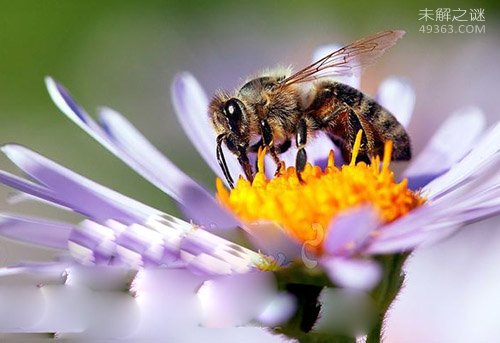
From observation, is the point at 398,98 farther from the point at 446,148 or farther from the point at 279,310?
the point at 279,310

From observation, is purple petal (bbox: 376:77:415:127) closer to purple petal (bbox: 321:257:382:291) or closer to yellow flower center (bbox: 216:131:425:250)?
yellow flower center (bbox: 216:131:425:250)

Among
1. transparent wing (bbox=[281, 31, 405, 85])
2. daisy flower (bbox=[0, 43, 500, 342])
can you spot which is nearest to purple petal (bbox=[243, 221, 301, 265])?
daisy flower (bbox=[0, 43, 500, 342])

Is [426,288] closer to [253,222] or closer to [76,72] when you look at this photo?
[253,222]

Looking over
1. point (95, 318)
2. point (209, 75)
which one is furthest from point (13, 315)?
point (209, 75)

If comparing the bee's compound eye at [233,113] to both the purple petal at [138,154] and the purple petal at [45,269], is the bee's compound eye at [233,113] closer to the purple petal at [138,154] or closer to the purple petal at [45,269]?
the purple petal at [138,154]

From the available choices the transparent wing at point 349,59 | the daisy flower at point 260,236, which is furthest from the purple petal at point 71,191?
the transparent wing at point 349,59
